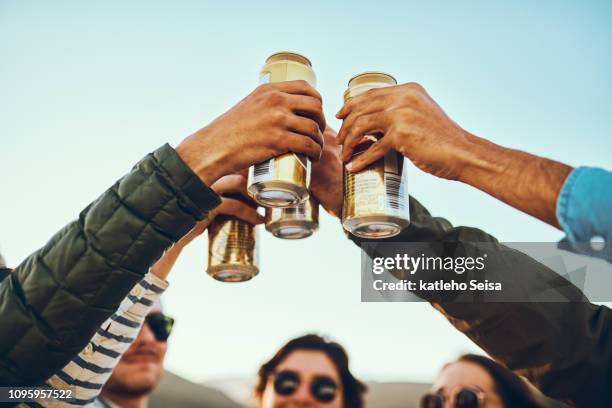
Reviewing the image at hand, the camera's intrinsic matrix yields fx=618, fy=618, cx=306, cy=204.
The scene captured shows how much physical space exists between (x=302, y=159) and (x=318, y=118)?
15 centimetres

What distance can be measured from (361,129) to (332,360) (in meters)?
2.35

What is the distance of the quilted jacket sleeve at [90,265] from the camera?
1.33 m

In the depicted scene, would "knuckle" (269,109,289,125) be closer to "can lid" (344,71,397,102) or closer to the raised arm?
the raised arm

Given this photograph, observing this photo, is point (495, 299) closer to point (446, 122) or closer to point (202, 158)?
point (446, 122)

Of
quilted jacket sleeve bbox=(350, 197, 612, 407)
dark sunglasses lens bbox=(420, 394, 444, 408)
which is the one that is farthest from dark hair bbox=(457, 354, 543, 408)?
quilted jacket sleeve bbox=(350, 197, 612, 407)

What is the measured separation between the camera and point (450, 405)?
3279mm

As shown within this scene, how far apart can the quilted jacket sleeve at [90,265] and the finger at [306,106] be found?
11.2 inches

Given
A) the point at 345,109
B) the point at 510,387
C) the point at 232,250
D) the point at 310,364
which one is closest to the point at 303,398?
the point at 310,364

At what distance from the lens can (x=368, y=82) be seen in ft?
5.06

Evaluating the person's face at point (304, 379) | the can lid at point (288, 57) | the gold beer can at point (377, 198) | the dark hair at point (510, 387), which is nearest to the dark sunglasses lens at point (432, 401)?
the dark hair at point (510, 387)

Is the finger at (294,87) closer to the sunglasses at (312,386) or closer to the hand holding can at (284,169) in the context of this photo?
the hand holding can at (284,169)

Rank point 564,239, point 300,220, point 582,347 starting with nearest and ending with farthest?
point 564,239 < point 300,220 < point 582,347

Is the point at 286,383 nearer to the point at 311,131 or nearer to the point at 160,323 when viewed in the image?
the point at 160,323

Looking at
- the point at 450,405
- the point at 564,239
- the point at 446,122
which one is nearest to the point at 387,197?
the point at 446,122
